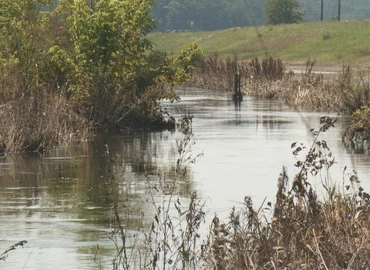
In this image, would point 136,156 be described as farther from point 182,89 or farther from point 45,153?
point 182,89

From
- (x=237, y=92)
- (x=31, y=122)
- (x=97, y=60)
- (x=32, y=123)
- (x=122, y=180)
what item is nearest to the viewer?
(x=122, y=180)

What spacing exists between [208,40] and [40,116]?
101825mm

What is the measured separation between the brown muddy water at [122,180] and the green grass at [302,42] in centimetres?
6015

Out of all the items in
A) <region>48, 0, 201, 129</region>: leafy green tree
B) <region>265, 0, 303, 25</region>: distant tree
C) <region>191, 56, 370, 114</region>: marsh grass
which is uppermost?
<region>265, 0, 303, 25</region>: distant tree

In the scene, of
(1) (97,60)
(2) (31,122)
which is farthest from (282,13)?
(2) (31,122)

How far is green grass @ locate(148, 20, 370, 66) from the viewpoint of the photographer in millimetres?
97125

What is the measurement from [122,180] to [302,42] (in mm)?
91404

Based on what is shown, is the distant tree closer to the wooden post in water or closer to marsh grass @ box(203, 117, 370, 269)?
the wooden post in water

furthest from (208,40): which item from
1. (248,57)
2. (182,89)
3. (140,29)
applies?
(140,29)

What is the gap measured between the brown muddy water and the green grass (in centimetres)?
6015

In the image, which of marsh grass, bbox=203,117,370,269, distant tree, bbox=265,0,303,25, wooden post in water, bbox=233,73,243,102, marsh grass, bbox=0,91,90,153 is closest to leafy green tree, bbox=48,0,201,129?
marsh grass, bbox=0,91,90,153

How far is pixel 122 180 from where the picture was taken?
19.6 meters

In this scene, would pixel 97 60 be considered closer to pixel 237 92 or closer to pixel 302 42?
pixel 237 92

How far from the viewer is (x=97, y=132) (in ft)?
97.0
